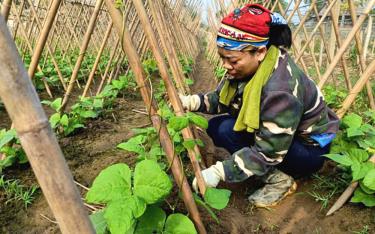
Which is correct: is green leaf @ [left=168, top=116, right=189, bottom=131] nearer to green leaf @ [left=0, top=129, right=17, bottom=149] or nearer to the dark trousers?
the dark trousers

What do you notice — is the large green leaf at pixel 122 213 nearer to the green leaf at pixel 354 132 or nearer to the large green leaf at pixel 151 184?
the large green leaf at pixel 151 184

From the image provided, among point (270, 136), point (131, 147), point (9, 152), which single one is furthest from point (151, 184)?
point (9, 152)

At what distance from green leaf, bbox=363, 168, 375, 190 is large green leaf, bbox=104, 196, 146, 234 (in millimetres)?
1043

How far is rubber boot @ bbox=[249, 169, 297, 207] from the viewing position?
5.89ft

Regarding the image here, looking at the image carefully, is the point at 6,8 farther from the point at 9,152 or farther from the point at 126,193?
the point at 126,193

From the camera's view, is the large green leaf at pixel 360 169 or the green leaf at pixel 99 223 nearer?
the green leaf at pixel 99 223

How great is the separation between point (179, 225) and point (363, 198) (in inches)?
39.0

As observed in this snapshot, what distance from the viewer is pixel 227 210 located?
1.69 meters

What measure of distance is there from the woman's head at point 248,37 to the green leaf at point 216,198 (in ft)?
2.14

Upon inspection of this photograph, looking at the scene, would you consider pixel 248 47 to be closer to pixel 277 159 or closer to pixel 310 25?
pixel 277 159

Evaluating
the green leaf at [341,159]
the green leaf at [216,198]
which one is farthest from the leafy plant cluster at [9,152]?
the green leaf at [341,159]

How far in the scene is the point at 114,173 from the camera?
1.02 metres

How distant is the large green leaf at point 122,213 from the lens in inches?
35.0

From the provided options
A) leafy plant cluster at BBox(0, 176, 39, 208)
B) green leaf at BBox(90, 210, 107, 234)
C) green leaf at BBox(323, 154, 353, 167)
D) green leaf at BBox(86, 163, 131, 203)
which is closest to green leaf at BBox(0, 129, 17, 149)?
leafy plant cluster at BBox(0, 176, 39, 208)
